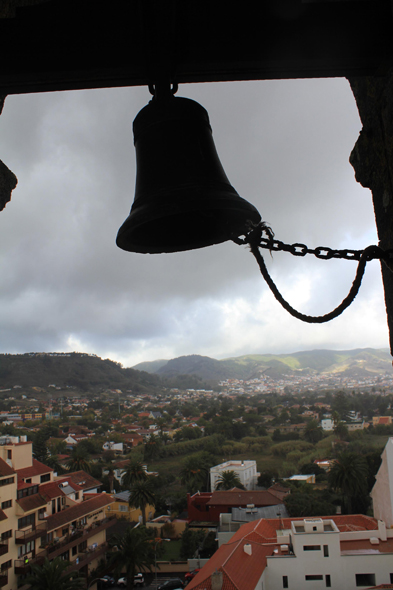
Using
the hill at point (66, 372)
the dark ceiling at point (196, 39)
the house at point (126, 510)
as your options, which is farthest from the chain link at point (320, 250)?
the hill at point (66, 372)

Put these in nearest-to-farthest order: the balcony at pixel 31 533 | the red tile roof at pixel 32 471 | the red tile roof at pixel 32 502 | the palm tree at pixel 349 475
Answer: the balcony at pixel 31 533 → the red tile roof at pixel 32 502 → the red tile roof at pixel 32 471 → the palm tree at pixel 349 475

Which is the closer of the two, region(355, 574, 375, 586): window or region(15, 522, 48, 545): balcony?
region(355, 574, 375, 586): window

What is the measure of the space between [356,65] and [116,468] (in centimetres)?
4466

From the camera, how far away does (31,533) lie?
1664 centimetres

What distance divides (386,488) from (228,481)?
16468mm

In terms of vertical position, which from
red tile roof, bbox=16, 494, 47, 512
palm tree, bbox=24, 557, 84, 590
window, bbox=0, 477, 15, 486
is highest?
window, bbox=0, 477, 15, 486

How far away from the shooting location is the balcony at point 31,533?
16.1 m

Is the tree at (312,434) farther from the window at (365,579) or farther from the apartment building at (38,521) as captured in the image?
the window at (365,579)

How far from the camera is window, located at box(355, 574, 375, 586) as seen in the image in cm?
1340

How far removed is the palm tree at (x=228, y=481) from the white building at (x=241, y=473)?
42.6 inches

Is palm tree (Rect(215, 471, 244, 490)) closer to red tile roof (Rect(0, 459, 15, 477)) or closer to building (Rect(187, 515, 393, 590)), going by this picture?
building (Rect(187, 515, 393, 590))

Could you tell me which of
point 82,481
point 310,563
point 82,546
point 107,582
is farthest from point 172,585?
point 82,481

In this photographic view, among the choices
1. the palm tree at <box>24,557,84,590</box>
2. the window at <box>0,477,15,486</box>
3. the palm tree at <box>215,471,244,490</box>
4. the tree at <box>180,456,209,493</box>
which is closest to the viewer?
the palm tree at <box>24,557,84,590</box>

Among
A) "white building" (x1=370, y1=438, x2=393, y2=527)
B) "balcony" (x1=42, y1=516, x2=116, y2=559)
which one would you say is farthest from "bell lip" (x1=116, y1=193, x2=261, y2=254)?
"balcony" (x1=42, y1=516, x2=116, y2=559)
